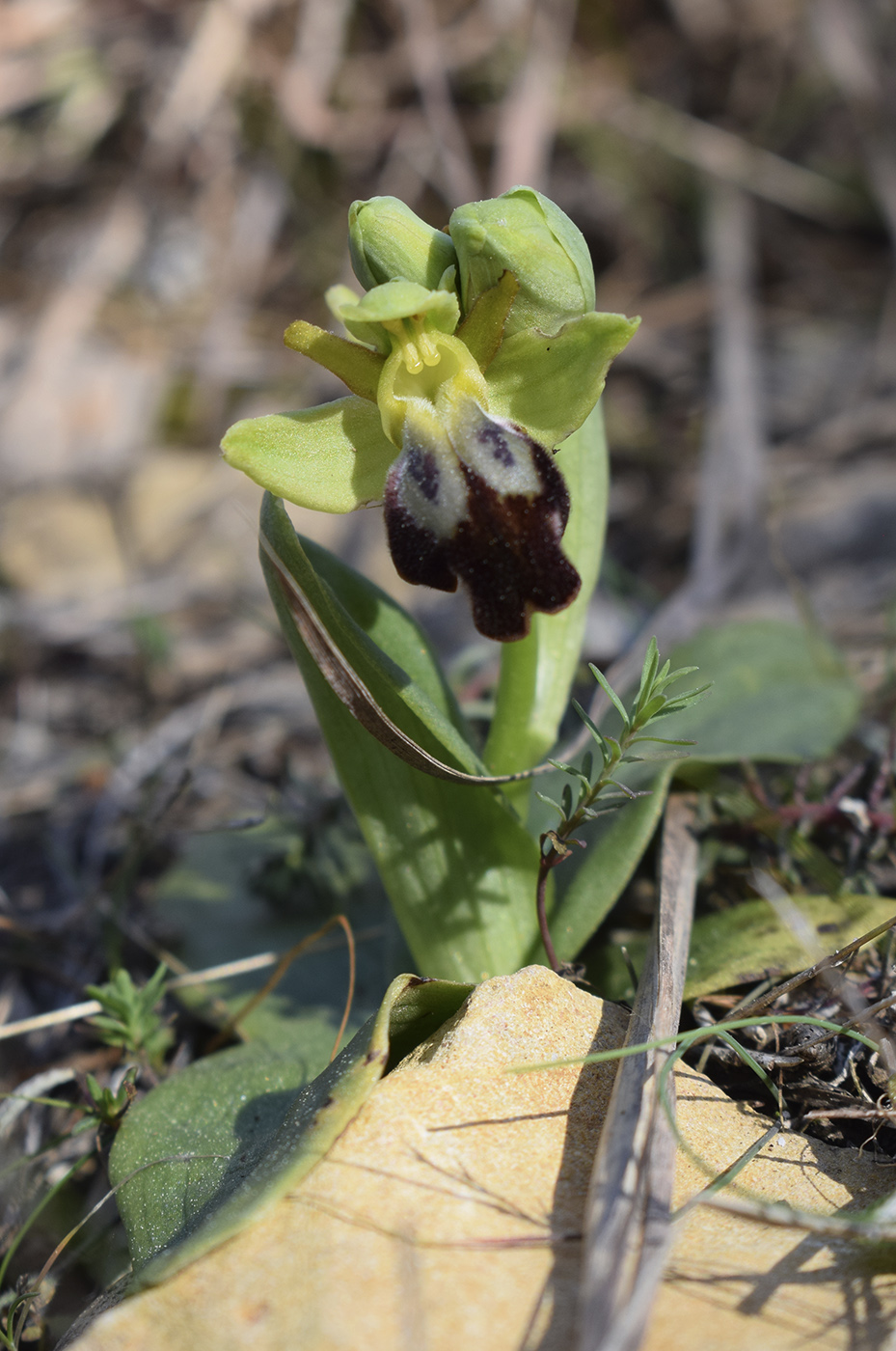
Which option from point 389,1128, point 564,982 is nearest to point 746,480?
point 564,982

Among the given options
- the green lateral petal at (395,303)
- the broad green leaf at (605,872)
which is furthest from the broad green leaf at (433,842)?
the green lateral petal at (395,303)

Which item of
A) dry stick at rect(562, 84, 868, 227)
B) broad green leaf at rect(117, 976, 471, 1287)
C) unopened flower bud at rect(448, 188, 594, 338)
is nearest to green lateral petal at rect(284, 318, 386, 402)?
unopened flower bud at rect(448, 188, 594, 338)

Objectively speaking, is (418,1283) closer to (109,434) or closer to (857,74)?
(109,434)

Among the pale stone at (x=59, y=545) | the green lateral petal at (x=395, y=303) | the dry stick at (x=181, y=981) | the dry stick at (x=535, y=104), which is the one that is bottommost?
the pale stone at (x=59, y=545)

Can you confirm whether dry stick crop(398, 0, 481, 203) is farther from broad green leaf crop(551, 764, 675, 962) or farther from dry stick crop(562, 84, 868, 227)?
broad green leaf crop(551, 764, 675, 962)

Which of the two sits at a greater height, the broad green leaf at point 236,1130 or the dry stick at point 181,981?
the broad green leaf at point 236,1130

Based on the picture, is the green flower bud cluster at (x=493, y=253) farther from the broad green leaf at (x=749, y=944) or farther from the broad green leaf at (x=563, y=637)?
the broad green leaf at (x=749, y=944)

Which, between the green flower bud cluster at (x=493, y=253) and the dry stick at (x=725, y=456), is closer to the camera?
the green flower bud cluster at (x=493, y=253)

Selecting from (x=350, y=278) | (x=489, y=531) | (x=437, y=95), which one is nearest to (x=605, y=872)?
(x=489, y=531)
